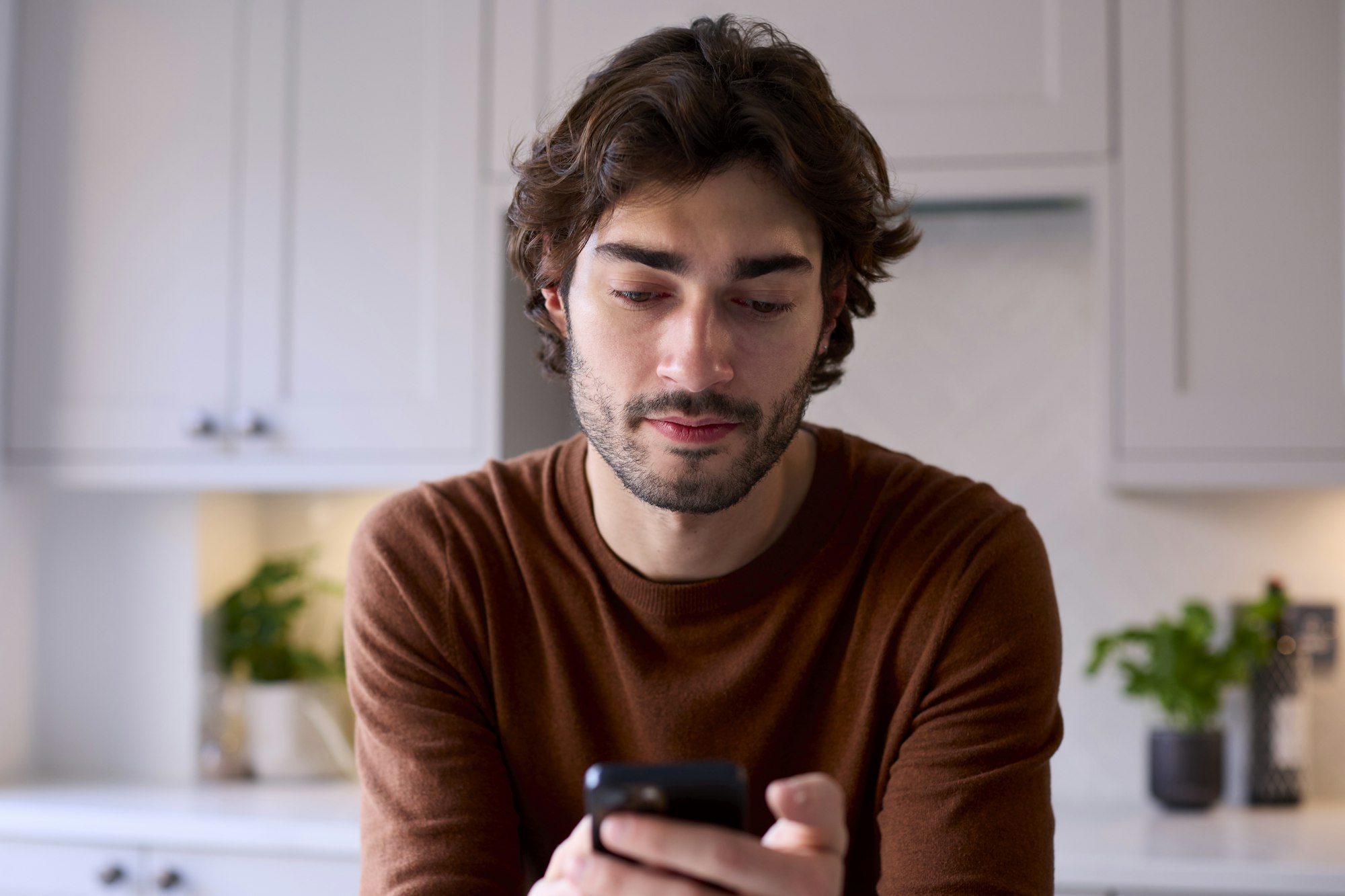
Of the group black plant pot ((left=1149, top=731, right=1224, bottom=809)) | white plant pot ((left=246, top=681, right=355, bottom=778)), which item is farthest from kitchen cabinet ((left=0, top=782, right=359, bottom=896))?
black plant pot ((left=1149, top=731, right=1224, bottom=809))

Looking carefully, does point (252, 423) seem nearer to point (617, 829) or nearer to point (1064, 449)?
point (1064, 449)

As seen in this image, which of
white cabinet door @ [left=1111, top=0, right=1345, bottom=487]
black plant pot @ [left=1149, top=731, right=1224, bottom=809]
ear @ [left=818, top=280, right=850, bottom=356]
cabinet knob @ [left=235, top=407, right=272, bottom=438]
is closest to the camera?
ear @ [left=818, top=280, right=850, bottom=356]

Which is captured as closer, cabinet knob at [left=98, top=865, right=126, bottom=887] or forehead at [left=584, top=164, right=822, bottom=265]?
forehead at [left=584, top=164, right=822, bottom=265]

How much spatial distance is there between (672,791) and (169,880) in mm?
1531

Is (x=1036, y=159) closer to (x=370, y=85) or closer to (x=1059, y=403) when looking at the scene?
(x=1059, y=403)

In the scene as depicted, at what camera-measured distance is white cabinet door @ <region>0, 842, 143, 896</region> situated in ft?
6.59

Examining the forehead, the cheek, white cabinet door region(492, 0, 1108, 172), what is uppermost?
white cabinet door region(492, 0, 1108, 172)

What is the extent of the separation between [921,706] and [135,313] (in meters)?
1.63

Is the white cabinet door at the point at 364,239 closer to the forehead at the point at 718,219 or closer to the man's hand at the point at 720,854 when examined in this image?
the forehead at the point at 718,219

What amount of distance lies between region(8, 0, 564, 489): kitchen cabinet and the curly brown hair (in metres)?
0.81

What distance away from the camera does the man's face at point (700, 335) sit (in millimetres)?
1099

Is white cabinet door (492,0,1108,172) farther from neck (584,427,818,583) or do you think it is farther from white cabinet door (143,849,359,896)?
white cabinet door (143,849,359,896)

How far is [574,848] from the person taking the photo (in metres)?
0.79

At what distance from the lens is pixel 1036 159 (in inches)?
78.0
